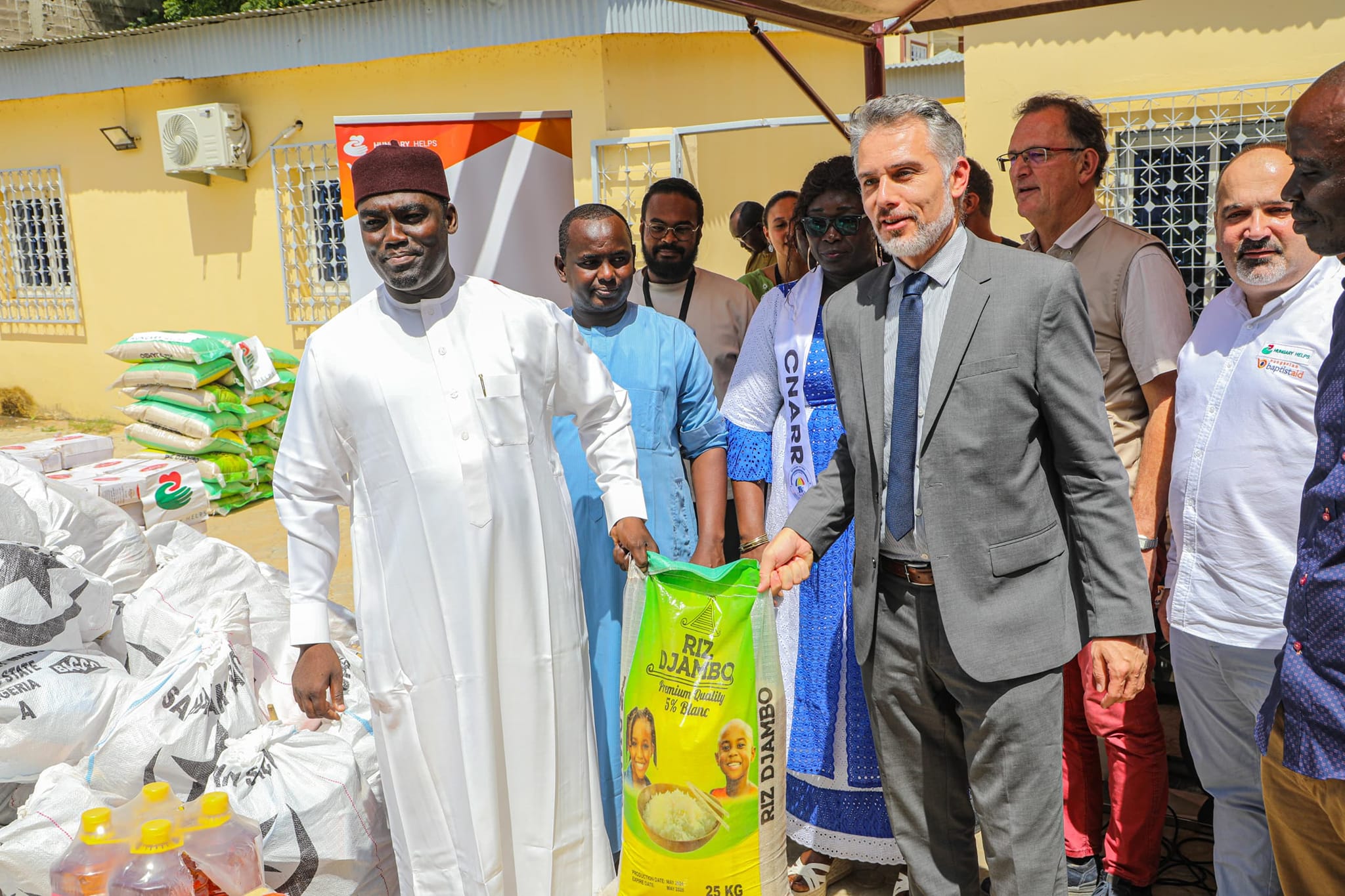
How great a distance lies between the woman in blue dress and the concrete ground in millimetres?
126

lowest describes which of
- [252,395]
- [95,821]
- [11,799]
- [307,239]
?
[11,799]

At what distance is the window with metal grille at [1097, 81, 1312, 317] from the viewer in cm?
553

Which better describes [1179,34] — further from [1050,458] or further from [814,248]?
[1050,458]

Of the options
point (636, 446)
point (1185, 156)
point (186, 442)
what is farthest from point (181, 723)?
point (186, 442)

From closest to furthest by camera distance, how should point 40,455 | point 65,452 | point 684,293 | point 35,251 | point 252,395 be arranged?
1. point 684,293
2. point 40,455
3. point 65,452
4. point 252,395
5. point 35,251

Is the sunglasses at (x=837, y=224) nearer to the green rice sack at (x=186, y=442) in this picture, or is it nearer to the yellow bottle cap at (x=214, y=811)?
the yellow bottle cap at (x=214, y=811)

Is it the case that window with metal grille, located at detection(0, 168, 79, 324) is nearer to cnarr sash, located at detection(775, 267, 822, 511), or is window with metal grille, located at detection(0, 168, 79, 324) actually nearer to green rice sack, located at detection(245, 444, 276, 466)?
green rice sack, located at detection(245, 444, 276, 466)

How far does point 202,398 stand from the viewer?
8.41 metres

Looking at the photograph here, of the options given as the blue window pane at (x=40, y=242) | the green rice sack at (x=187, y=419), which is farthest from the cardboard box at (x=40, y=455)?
the blue window pane at (x=40, y=242)

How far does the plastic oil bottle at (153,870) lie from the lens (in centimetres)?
231

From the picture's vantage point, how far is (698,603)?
2686mm

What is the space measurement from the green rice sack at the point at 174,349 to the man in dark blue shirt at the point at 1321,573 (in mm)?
8022

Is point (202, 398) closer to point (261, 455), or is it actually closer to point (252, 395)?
point (252, 395)

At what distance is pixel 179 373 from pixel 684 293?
559 cm
